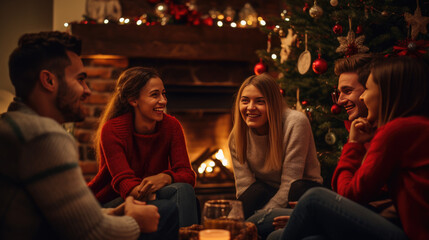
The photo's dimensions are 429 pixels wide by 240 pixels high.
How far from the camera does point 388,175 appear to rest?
1225mm

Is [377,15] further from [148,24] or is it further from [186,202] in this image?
[148,24]

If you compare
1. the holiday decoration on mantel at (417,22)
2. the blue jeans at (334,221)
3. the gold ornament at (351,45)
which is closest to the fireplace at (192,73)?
the gold ornament at (351,45)

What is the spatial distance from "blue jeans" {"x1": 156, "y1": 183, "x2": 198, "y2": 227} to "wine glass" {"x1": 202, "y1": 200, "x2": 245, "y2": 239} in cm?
65

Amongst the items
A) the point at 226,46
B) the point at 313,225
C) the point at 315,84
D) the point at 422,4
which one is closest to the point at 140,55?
the point at 226,46

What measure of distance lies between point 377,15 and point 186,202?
139cm

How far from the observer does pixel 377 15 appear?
7.12 ft

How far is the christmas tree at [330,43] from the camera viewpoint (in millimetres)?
2102

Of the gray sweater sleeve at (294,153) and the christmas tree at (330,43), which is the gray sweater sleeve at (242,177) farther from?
the christmas tree at (330,43)

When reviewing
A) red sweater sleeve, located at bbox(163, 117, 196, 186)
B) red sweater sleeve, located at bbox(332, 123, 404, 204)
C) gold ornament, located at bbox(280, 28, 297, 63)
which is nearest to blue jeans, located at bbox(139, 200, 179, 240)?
red sweater sleeve, located at bbox(163, 117, 196, 186)

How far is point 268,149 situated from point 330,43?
0.80m

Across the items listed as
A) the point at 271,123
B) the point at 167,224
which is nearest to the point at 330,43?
the point at 271,123

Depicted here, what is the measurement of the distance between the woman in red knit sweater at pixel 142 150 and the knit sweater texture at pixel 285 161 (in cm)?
29

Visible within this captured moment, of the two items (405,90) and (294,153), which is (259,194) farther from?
(405,90)

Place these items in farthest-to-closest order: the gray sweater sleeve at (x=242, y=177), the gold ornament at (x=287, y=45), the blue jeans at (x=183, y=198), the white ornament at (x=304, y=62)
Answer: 1. the gold ornament at (x=287, y=45)
2. the white ornament at (x=304, y=62)
3. the gray sweater sleeve at (x=242, y=177)
4. the blue jeans at (x=183, y=198)
